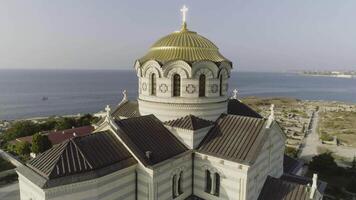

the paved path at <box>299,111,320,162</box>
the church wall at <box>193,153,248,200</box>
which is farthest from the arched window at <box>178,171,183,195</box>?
the paved path at <box>299,111,320,162</box>

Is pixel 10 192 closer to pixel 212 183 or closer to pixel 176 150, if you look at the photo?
pixel 176 150

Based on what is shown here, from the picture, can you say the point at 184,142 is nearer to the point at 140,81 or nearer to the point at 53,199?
the point at 140,81

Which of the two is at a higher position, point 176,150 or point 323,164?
point 176,150

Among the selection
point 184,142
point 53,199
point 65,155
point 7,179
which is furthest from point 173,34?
point 7,179

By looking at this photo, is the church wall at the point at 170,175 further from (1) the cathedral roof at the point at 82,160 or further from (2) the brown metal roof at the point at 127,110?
(2) the brown metal roof at the point at 127,110

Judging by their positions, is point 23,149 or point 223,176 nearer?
point 223,176

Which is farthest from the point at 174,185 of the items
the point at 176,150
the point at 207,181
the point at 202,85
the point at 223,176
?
the point at 202,85

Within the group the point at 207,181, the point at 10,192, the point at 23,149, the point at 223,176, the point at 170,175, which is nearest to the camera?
the point at 170,175
